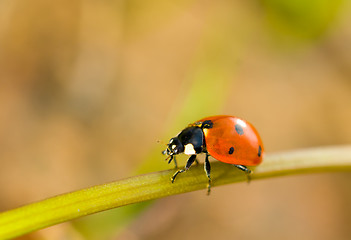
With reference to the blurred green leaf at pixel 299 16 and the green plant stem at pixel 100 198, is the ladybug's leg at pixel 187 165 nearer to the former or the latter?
the green plant stem at pixel 100 198

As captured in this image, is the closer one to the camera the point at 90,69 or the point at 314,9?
the point at 314,9

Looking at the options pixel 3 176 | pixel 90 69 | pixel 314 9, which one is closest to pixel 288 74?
pixel 314 9

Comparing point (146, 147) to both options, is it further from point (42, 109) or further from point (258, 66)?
point (258, 66)

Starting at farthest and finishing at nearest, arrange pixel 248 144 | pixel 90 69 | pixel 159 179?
pixel 90 69 → pixel 248 144 → pixel 159 179

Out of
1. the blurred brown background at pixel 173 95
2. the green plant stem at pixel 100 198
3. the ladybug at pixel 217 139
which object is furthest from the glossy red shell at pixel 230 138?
the blurred brown background at pixel 173 95

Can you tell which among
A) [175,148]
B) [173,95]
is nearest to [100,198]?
[175,148]

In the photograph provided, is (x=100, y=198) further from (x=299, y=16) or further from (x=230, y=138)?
(x=299, y=16)

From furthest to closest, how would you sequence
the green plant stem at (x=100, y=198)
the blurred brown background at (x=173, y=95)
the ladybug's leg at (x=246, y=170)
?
the blurred brown background at (x=173, y=95) < the ladybug's leg at (x=246, y=170) < the green plant stem at (x=100, y=198)
